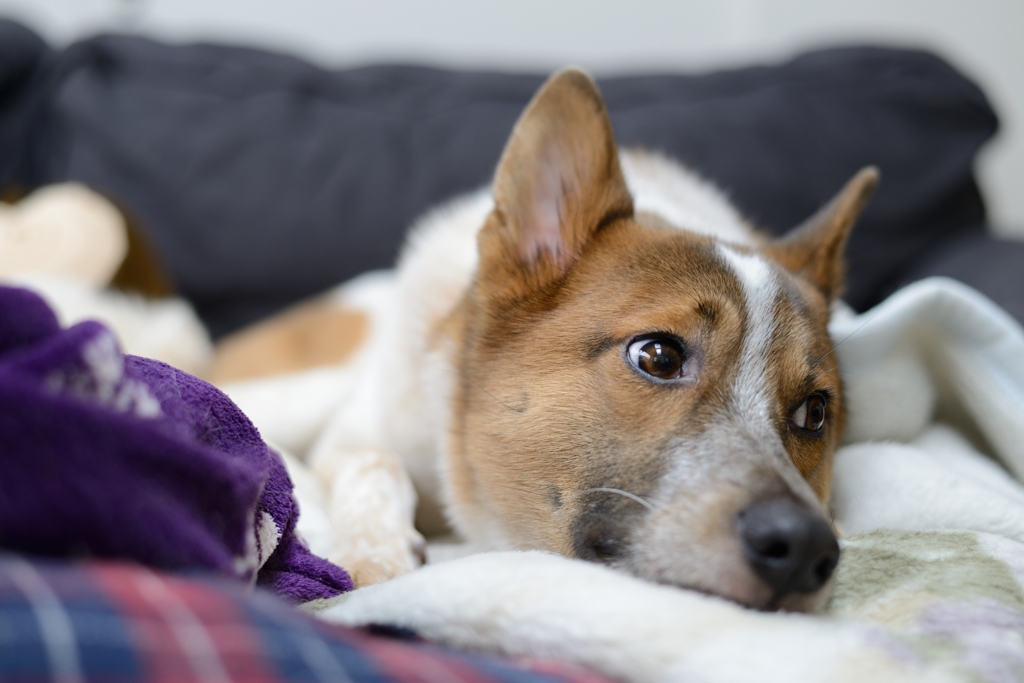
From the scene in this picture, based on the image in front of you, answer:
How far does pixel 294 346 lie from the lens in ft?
7.09

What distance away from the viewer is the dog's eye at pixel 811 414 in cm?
118

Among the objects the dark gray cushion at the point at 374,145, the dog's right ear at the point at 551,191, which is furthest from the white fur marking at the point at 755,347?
the dark gray cushion at the point at 374,145

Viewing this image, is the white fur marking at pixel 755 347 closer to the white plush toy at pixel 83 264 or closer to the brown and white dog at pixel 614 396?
the brown and white dog at pixel 614 396

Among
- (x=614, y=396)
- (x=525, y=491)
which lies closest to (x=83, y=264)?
(x=525, y=491)

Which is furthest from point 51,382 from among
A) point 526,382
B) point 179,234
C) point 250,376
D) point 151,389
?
point 179,234

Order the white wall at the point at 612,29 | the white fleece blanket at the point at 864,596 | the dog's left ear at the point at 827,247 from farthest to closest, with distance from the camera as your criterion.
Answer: the white wall at the point at 612,29, the dog's left ear at the point at 827,247, the white fleece blanket at the point at 864,596

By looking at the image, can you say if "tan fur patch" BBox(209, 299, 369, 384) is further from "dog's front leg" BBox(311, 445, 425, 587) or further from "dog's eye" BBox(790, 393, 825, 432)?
"dog's eye" BBox(790, 393, 825, 432)

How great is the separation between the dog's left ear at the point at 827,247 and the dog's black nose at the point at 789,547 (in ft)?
2.28

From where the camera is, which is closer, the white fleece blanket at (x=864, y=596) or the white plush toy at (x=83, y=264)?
the white fleece blanket at (x=864, y=596)

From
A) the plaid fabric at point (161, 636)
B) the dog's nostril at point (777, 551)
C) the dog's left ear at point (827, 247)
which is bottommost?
the dog's nostril at point (777, 551)

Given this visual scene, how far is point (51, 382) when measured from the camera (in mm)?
621

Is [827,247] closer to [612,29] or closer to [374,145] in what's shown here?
[374,145]

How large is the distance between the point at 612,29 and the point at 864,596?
2986 mm

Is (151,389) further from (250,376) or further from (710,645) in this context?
(250,376)
